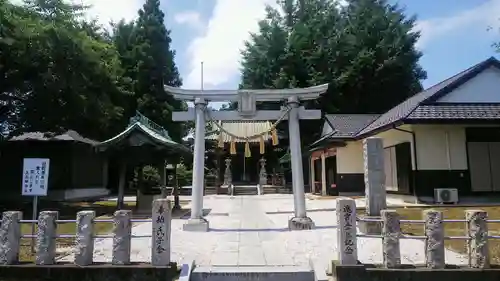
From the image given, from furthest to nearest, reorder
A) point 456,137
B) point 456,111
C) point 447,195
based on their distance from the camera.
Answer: point 456,137, point 456,111, point 447,195

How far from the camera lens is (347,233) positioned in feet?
22.6

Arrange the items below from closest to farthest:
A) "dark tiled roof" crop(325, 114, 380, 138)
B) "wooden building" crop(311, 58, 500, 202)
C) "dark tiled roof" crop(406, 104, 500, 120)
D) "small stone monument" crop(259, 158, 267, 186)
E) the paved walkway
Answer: the paved walkway < "dark tiled roof" crop(406, 104, 500, 120) < "wooden building" crop(311, 58, 500, 202) < "dark tiled roof" crop(325, 114, 380, 138) < "small stone monument" crop(259, 158, 267, 186)

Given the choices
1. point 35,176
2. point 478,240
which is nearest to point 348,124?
point 478,240

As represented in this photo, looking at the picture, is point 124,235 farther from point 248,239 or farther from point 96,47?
point 96,47

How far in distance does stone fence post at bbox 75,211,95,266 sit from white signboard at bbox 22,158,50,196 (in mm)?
2718

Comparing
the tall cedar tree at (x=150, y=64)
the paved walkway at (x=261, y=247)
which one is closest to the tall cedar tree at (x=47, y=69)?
the paved walkway at (x=261, y=247)

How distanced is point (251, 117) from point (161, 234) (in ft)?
21.5

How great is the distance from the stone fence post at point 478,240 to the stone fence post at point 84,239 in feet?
21.2

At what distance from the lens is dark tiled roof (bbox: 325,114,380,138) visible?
2545 cm

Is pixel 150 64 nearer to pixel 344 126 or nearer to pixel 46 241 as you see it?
pixel 344 126

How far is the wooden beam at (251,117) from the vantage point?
13047 mm

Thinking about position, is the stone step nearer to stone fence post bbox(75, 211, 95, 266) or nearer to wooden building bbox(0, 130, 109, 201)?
stone fence post bbox(75, 211, 95, 266)

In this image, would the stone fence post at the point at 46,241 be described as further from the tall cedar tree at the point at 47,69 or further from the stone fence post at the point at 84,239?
the tall cedar tree at the point at 47,69

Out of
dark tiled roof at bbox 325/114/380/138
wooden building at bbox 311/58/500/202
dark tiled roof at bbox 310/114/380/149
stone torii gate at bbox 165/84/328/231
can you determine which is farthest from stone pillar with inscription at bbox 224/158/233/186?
stone torii gate at bbox 165/84/328/231
